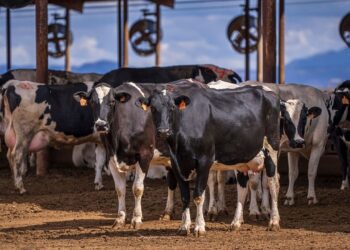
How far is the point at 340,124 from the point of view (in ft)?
46.6

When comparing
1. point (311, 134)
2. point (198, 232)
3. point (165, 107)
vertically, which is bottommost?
point (198, 232)

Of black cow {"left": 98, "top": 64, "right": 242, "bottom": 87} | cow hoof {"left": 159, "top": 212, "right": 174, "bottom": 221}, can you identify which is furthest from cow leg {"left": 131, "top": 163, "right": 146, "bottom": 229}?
black cow {"left": 98, "top": 64, "right": 242, "bottom": 87}

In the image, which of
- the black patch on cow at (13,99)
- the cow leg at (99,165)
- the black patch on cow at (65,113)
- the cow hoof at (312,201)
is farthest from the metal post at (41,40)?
the cow hoof at (312,201)

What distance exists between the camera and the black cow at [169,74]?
53.1 ft

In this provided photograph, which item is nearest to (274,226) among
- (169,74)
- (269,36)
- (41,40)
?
(269,36)

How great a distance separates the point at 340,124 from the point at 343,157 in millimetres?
984

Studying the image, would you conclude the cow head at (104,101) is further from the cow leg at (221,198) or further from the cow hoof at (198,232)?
the cow leg at (221,198)

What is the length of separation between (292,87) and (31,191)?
4.48 meters

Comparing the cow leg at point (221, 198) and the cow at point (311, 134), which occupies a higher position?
the cow at point (311, 134)

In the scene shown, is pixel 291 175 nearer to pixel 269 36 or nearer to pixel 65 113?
pixel 269 36

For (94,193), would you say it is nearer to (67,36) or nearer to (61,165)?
(61,165)

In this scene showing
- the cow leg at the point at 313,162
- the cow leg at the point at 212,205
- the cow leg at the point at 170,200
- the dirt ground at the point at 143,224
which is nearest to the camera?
the dirt ground at the point at 143,224

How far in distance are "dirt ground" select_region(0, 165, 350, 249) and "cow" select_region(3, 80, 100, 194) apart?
0.68 m

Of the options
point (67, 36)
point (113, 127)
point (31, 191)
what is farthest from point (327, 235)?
point (67, 36)
